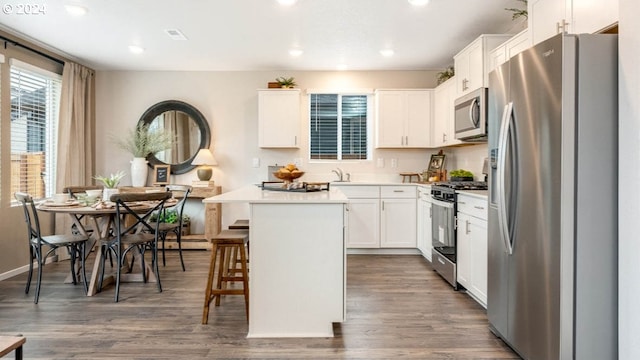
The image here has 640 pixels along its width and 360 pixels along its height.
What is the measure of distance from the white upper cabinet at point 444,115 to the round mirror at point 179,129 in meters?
3.11

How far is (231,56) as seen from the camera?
470 centimetres

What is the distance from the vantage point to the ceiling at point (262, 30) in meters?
3.26

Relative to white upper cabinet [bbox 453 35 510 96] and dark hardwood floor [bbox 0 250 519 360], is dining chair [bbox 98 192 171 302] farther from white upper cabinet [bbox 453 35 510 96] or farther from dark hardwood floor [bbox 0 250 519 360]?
white upper cabinet [bbox 453 35 510 96]

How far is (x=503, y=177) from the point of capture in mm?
2203

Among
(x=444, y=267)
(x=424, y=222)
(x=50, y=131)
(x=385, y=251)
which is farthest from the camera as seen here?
(x=385, y=251)

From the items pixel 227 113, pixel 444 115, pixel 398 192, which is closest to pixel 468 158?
pixel 444 115

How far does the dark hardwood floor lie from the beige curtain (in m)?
1.33

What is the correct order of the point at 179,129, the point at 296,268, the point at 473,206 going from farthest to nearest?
1. the point at 179,129
2. the point at 473,206
3. the point at 296,268

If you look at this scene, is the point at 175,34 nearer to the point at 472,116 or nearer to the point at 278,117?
the point at 278,117

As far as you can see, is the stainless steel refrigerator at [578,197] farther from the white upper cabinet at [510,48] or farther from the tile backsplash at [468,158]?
the tile backsplash at [468,158]

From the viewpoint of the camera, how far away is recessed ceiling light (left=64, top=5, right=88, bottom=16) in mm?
3242

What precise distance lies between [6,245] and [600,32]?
527 cm

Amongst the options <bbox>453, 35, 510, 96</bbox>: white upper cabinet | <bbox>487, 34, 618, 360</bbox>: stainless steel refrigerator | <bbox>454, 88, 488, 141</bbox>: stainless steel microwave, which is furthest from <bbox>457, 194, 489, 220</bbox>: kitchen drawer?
<bbox>453, 35, 510, 96</bbox>: white upper cabinet

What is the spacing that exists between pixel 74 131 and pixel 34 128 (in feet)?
1.57
